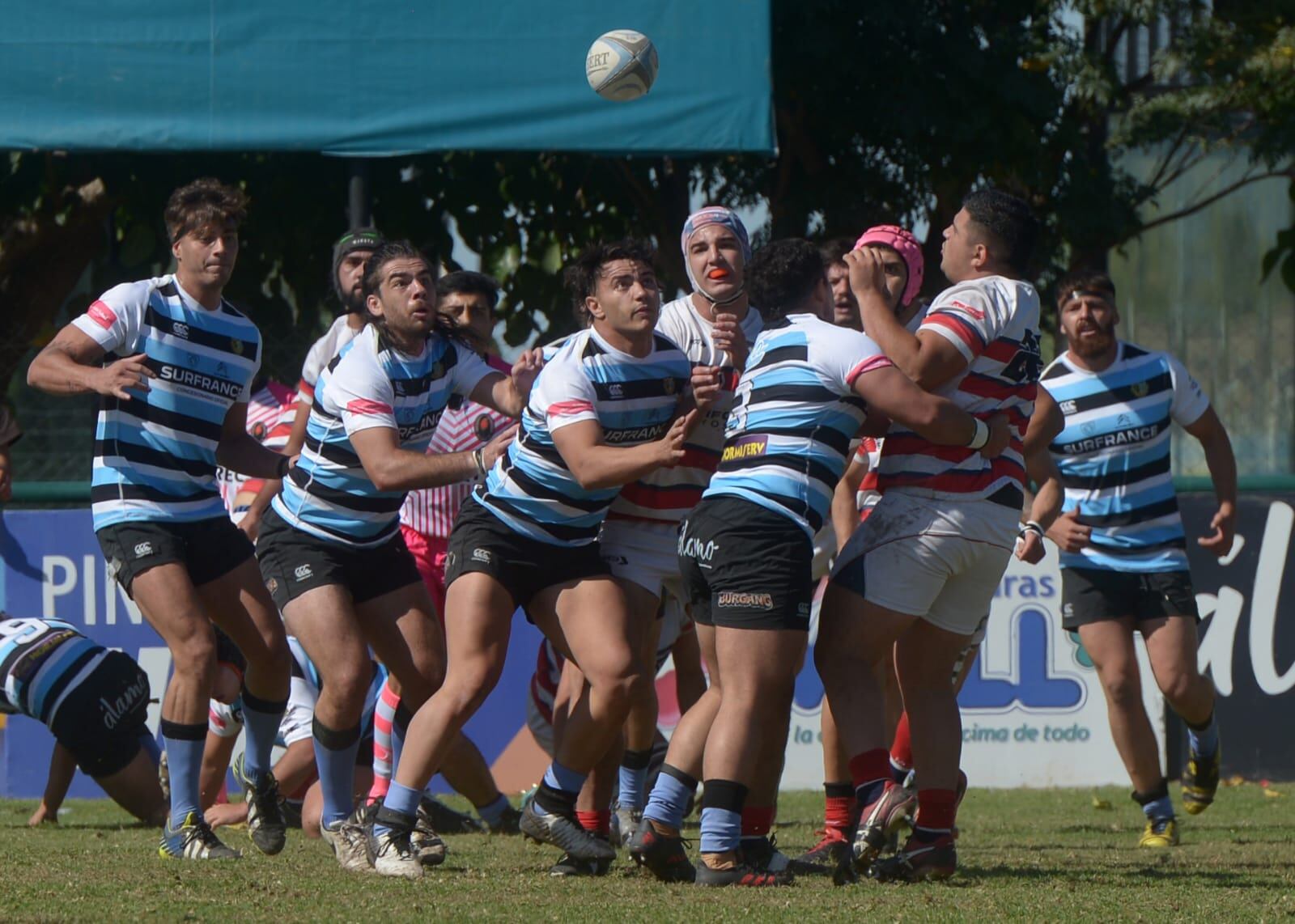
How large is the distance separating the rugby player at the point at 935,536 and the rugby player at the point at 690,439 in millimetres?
636

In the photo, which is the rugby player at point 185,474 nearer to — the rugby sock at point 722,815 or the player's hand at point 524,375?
the player's hand at point 524,375

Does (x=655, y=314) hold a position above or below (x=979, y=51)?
below

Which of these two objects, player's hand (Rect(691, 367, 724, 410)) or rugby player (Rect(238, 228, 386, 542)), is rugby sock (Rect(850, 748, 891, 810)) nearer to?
player's hand (Rect(691, 367, 724, 410))

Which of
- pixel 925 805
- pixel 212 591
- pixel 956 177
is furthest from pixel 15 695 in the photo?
pixel 956 177

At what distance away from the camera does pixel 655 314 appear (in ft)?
18.0

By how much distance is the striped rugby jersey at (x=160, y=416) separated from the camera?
5.93m

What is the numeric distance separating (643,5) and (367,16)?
1460 millimetres

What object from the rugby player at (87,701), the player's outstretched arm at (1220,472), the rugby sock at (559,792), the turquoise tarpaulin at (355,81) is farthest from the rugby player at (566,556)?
the turquoise tarpaulin at (355,81)

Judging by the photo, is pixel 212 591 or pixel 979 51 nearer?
pixel 212 591

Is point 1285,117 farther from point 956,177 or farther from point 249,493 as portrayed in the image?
point 249,493

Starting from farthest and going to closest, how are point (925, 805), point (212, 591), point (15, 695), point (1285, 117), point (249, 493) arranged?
point (1285, 117) < point (249, 493) < point (15, 695) < point (212, 591) < point (925, 805)

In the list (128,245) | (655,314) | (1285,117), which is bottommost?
(655,314)

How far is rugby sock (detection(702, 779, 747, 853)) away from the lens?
199 inches

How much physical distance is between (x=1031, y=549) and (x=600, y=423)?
180 cm
